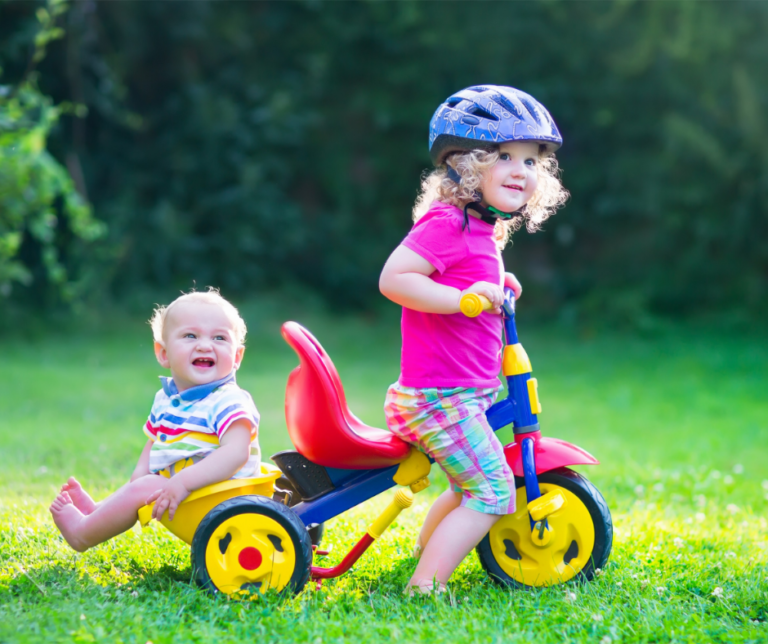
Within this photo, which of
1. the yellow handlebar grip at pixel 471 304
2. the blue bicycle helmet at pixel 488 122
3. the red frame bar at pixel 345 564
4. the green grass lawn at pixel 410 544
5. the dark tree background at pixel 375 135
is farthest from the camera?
the dark tree background at pixel 375 135

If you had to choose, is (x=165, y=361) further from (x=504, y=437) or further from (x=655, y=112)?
(x=655, y=112)

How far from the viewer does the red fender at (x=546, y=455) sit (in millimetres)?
2973

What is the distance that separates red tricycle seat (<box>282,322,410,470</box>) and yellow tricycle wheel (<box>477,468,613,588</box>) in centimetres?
50

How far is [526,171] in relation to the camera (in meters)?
2.99

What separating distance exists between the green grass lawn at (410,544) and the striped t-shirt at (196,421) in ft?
1.43

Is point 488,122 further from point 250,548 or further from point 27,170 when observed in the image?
point 27,170

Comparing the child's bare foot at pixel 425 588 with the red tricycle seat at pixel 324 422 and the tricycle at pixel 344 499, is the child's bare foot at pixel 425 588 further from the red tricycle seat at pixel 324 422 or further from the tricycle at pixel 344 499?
the red tricycle seat at pixel 324 422

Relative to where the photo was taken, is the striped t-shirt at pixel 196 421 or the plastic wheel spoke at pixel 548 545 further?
the plastic wheel spoke at pixel 548 545

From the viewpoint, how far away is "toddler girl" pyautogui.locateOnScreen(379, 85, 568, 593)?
2.86 meters

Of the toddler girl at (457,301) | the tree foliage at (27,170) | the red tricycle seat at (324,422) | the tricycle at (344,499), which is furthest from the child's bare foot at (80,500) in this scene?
the tree foliage at (27,170)

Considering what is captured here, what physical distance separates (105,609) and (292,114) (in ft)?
37.5

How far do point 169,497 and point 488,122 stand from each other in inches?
65.7

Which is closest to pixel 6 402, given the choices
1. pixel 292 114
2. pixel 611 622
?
pixel 611 622

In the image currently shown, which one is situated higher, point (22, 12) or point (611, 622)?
point (22, 12)
